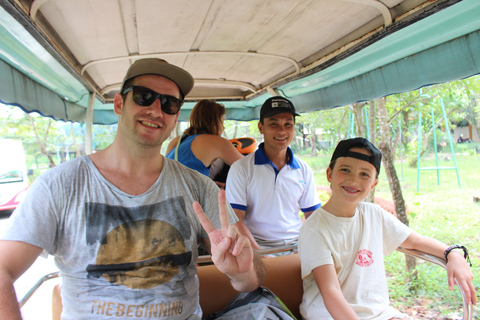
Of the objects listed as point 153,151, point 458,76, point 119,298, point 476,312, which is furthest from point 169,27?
point 476,312

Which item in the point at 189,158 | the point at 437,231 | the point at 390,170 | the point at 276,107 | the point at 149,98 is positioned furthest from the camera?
the point at 437,231

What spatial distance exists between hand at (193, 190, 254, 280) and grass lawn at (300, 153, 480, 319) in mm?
4157

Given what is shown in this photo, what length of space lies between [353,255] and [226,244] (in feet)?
3.15

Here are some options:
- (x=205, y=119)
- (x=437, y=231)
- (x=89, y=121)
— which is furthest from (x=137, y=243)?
(x=437, y=231)

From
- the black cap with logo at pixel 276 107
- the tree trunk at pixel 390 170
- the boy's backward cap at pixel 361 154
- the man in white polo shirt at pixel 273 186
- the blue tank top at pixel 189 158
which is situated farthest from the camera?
the tree trunk at pixel 390 170

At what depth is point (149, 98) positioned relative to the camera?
1668mm

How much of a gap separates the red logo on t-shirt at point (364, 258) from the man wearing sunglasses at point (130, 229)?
2.01ft

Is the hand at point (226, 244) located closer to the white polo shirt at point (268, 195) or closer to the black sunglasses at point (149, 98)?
the black sunglasses at point (149, 98)

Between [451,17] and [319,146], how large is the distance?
89.8 feet

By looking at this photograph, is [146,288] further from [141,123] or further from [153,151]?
[141,123]

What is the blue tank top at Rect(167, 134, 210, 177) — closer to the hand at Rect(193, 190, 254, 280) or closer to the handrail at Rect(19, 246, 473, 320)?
the handrail at Rect(19, 246, 473, 320)

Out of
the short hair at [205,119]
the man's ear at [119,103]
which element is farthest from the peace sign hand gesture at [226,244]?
the short hair at [205,119]

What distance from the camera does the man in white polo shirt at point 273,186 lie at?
2734 millimetres

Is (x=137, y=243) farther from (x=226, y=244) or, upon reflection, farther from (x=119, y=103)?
(x=119, y=103)
